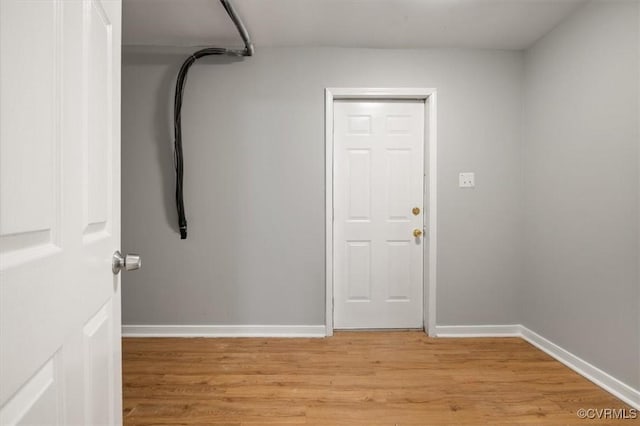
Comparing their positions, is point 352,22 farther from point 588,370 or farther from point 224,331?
point 588,370

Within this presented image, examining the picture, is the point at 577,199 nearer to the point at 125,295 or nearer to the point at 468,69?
the point at 468,69

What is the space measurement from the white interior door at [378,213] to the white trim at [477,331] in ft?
0.67

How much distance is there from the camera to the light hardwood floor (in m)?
1.71

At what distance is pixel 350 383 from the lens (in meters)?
2.00

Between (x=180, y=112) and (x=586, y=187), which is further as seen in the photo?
(x=180, y=112)

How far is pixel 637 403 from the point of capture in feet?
5.80

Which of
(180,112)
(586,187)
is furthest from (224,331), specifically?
A: (586,187)

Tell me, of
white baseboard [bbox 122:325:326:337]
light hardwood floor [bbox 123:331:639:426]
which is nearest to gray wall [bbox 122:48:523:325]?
white baseboard [bbox 122:325:326:337]

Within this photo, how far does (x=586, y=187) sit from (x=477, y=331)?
56.0 inches

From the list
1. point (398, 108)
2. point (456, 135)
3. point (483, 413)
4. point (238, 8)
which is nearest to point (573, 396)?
point (483, 413)

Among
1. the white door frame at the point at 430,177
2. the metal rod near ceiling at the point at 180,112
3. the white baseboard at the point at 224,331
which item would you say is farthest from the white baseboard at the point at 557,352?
the metal rod near ceiling at the point at 180,112

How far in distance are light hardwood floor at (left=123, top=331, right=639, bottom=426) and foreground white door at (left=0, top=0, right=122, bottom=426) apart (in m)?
1.11

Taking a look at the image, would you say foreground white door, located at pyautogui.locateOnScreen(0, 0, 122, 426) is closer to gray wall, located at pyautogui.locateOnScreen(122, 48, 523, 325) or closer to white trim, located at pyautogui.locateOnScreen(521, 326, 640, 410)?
gray wall, located at pyautogui.locateOnScreen(122, 48, 523, 325)

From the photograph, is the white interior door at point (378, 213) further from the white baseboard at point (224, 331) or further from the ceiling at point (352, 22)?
the ceiling at point (352, 22)
